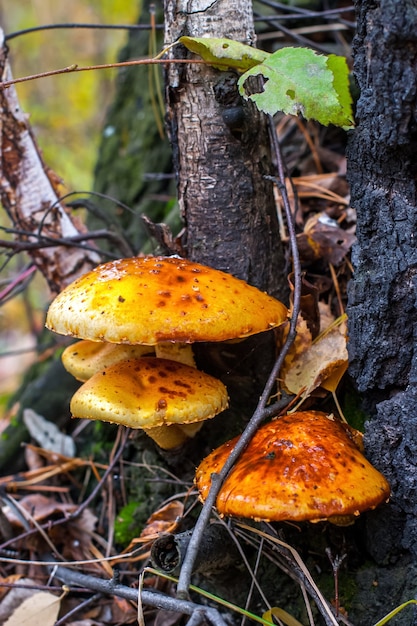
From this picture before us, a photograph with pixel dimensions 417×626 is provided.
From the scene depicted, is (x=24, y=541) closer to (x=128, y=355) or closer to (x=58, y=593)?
(x=58, y=593)

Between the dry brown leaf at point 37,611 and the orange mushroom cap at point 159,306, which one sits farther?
the dry brown leaf at point 37,611

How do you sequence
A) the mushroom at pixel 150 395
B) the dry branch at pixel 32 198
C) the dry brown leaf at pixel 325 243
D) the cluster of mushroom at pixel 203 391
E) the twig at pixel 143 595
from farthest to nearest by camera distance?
the dry branch at pixel 32 198, the dry brown leaf at pixel 325 243, the mushroom at pixel 150 395, the cluster of mushroom at pixel 203 391, the twig at pixel 143 595

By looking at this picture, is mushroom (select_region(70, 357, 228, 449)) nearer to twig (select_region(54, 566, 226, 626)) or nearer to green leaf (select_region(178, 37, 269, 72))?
twig (select_region(54, 566, 226, 626))

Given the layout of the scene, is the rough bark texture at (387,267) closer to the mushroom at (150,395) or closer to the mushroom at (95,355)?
the mushroom at (150,395)

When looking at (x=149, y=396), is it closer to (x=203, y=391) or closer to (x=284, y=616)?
(x=203, y=391)

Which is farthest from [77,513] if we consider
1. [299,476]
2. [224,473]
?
[299,476]

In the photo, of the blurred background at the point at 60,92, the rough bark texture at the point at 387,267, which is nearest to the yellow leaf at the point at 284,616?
the rough bark texture at the point at 387,267

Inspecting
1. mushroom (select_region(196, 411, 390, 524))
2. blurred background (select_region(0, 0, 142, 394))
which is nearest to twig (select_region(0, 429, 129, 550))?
mushroom (select_region(196, 411, 390, 524))
